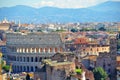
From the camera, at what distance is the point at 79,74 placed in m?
26.3

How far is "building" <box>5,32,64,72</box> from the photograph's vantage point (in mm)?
52844

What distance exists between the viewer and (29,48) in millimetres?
54375

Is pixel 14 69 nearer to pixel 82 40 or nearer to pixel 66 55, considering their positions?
pixel 82 40

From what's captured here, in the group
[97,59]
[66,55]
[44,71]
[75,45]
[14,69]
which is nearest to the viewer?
[44,71]

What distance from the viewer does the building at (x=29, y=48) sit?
52844 millimetres

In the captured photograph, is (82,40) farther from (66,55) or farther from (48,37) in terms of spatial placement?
(66,55)

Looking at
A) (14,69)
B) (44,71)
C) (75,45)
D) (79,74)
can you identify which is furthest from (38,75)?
(75,45)

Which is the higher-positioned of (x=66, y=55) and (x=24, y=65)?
(x=66, y=55)

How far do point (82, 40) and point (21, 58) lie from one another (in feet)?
38.5

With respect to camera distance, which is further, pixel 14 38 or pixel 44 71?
pixel 14 38

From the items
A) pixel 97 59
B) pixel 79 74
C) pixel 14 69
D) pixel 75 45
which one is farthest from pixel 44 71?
pixel 75 45

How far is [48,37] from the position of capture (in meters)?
54.4

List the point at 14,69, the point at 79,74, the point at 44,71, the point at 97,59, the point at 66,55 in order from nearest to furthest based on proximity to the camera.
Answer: the point at 79,74 < the point at 44,71 < the point at 66,55 < the point at 97,59 < the point at 14,69

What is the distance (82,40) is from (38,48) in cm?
1057
